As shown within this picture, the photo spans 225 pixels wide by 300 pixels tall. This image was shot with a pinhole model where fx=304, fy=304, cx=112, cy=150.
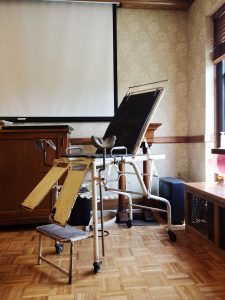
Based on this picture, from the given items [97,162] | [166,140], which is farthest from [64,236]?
[166,140]

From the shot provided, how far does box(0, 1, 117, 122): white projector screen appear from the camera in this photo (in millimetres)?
3262

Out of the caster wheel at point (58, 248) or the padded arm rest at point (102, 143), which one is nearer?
the padded arm rest at point (102, 143)

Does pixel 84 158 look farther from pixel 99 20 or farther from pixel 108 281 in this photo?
pixel 99 20

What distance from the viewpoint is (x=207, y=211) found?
2385 millimetres

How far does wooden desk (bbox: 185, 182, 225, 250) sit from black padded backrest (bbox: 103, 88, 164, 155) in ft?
2.18

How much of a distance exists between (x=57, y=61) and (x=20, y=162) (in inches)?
49.5

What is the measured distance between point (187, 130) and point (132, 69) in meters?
0.95

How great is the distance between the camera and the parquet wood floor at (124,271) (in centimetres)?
159

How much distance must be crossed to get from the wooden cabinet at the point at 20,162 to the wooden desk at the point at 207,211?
1.22 meters

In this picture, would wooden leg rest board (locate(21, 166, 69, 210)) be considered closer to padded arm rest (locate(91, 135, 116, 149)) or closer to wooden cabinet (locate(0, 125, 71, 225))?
padded arm rest (locate(91, 135, 116, 149))

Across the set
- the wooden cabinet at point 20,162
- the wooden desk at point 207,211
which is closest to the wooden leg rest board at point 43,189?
the wooden cabinet at point 20,162

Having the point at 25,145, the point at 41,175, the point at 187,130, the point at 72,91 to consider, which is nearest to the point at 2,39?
the point at 72,91

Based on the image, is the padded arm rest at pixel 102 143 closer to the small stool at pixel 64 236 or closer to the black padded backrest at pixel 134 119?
the black padded backrest at pixel 134 119

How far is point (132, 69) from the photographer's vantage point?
3473 mm
